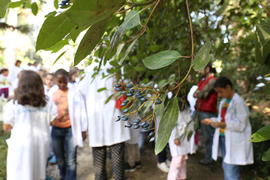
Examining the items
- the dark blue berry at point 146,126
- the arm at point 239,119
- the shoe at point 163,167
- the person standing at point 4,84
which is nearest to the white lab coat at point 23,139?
the shoe at point 163,167

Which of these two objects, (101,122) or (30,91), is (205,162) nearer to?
(101,122)

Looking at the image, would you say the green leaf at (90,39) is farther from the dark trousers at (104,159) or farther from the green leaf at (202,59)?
the dark trousers at (104,159)

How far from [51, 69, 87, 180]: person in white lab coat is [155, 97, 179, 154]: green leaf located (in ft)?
8.71

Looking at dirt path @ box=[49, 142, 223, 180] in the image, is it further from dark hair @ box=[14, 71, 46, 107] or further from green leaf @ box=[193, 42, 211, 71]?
green leaf @ box=[193, 42, 211, 71]

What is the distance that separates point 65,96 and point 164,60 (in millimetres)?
2849

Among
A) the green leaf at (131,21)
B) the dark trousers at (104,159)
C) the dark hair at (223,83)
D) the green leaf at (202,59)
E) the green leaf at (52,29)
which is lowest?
the dark trousers at (104,159)

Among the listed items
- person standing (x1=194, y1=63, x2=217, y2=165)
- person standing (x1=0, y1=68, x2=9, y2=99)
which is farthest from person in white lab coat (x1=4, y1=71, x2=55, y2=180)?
person standing (x1=0, y1=68, x2=9, y2=99)

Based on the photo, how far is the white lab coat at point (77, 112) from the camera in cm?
320

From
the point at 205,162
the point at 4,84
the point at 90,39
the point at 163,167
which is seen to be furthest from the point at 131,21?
the point at 4,84

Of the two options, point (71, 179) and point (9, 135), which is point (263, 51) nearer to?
point (9, 135)

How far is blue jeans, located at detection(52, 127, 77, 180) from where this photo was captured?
335cm

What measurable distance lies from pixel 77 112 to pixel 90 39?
2.78 m

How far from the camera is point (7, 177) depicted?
274 centimetres

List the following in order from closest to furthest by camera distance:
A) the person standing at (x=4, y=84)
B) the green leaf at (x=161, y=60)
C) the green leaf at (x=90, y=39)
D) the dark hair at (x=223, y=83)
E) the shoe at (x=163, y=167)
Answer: the green leaf at (x=90, y=39) < the green leaf at (x=161, y=60) < the dark hair at (x=223, y=83) < the shoe at (x=163, y=167) < the person standing at (x=4, y=84)
